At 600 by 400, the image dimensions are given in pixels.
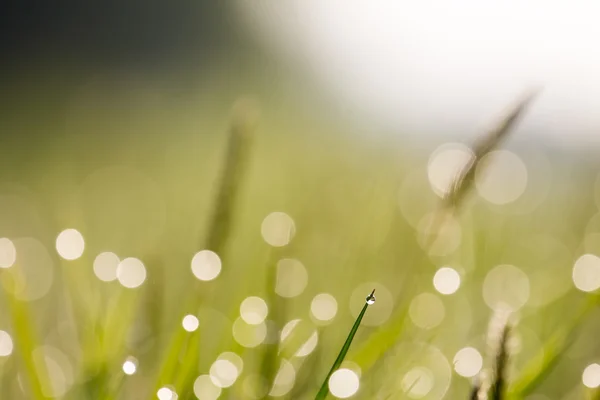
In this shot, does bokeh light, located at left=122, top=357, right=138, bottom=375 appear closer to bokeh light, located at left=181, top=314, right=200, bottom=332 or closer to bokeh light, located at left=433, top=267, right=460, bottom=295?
bokeh light, located at left=181, top=314, right=200, bottom=332

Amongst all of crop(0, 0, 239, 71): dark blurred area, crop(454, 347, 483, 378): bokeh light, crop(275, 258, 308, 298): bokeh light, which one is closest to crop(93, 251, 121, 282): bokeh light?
crop(275, 258, 308, 298): bokeh light

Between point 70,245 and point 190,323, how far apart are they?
34 centimetres

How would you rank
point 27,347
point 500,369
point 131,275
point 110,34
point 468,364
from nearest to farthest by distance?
point 500,369 → point 27,347 → point 468,364 → point 131,275 → point 110,34

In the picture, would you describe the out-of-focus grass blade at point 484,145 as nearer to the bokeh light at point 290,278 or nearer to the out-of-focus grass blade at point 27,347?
the bokeh light at point 290,278

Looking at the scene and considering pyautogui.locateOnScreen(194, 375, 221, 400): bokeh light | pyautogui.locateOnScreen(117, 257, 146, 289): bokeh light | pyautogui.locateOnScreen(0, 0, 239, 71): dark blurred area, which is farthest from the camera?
pyautogui.locateOnScreen(0, 0, 239, 71): dark blurred area

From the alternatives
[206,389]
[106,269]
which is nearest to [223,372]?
[206,389]

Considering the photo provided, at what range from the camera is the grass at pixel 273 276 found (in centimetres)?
56

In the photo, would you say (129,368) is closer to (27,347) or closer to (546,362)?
(27,347)

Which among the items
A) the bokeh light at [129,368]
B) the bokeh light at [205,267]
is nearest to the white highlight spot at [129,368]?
the bokeh light at [129,368]

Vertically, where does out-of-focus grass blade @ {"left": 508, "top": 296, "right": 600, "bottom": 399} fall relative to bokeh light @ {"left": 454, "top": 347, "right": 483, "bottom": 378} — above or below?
below

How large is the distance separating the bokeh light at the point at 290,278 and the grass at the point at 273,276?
21 millimetres

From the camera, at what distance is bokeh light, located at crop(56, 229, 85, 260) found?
761 millimetres

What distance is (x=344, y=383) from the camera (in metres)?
0.56

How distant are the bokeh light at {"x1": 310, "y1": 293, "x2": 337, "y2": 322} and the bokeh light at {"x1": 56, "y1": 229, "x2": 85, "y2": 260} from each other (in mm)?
289
